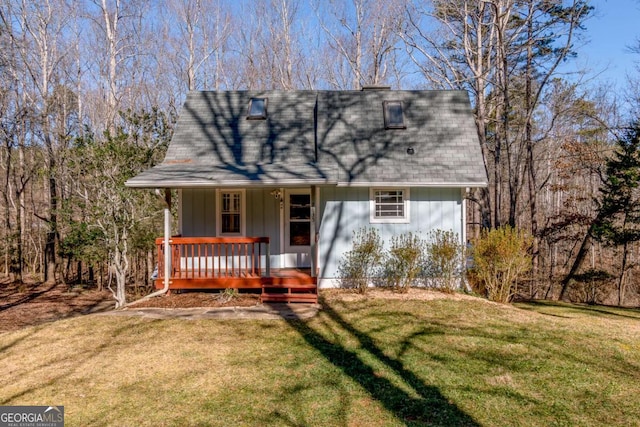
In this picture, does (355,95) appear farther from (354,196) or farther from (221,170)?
(221,170)

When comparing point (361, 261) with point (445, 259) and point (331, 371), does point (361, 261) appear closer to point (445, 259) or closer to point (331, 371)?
point (445, 259)

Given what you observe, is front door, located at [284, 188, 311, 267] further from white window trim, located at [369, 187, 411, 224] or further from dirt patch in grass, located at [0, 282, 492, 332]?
white window trim, located at [369, 187, 411, 224]

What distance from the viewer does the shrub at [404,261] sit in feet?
30.3

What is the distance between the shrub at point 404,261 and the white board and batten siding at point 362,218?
0.20 meters

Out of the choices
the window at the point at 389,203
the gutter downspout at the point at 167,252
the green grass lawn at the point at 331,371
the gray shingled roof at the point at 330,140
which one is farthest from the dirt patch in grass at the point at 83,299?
the gray shingled roof at the point at 330,140

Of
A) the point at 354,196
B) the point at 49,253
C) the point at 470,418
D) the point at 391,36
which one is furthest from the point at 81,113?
the point at 470,418

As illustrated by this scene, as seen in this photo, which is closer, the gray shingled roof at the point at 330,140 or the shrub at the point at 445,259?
the shrub at the point at 445,259

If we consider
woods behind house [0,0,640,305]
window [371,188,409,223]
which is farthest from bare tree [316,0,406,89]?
window [371,188,409,223]

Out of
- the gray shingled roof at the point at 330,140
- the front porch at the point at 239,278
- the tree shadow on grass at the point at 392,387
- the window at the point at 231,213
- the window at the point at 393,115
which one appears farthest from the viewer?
the window at the point at 393,115

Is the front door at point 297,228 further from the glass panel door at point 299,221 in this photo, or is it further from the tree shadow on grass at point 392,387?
the tree shadow on grass at point 392,387

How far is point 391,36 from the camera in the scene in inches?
787

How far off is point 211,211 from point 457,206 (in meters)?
6.35

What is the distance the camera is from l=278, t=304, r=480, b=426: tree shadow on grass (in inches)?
153

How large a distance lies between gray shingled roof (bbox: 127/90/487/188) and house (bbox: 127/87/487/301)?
31 millimetres
